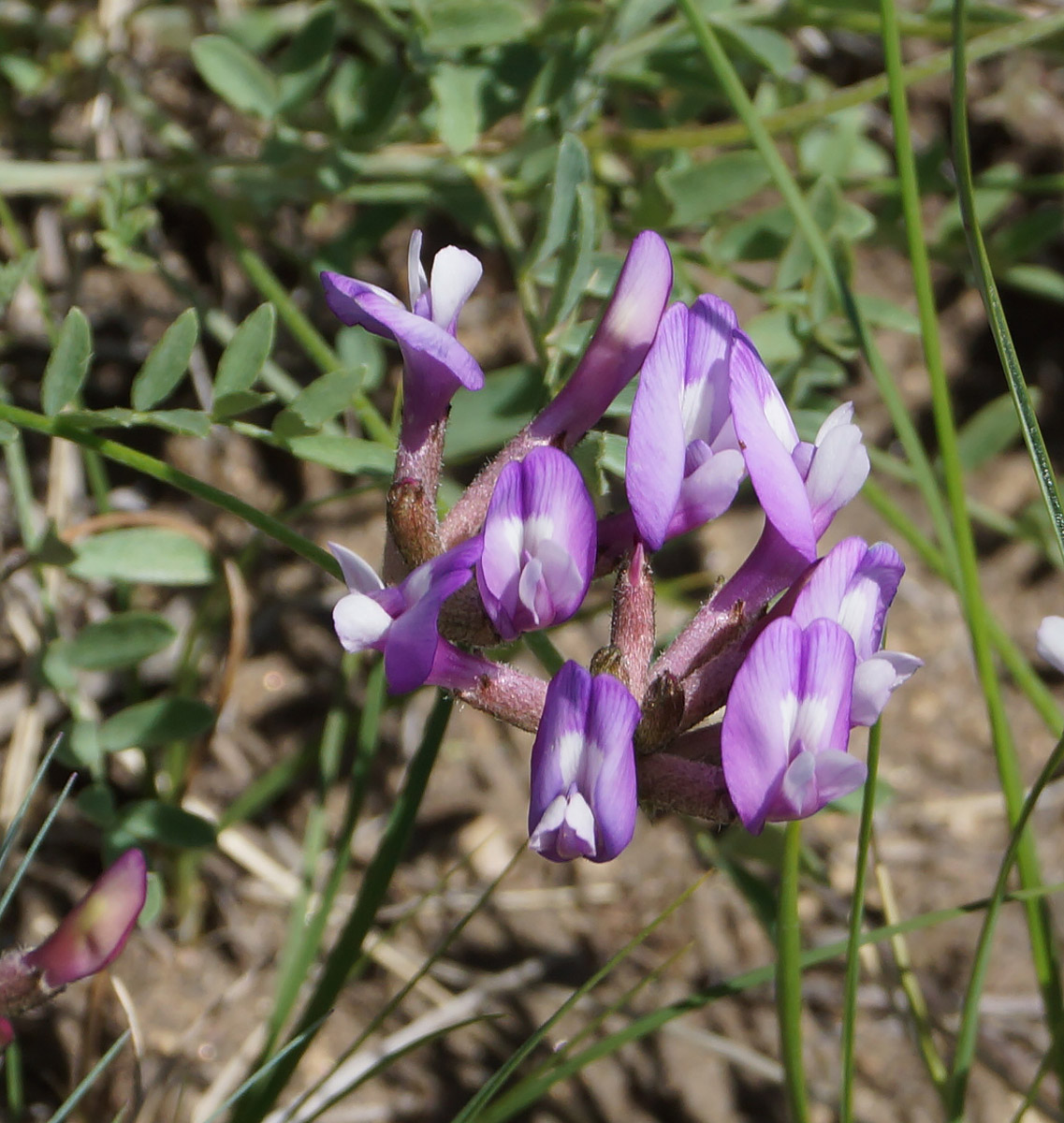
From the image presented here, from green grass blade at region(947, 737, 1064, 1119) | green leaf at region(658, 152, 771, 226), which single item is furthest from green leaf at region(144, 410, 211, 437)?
green grass blade at region(947, 737, 1064, 1119)

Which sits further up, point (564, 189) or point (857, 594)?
point (564, 189)

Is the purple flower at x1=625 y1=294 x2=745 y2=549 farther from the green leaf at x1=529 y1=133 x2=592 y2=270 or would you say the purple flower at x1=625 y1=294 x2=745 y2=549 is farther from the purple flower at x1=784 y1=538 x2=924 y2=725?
the green leaf at x1=529 y1=133 x2=592 y2=270

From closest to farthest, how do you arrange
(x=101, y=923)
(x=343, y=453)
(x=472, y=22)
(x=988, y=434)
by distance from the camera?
(x=101, y=923), (x=343, y=453), (x=472, y=22), (x=988, y=434)

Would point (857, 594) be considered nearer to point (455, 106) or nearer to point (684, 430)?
point (684, 430)

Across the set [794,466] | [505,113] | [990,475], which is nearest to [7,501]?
[505,113]

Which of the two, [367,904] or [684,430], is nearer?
[684,430]

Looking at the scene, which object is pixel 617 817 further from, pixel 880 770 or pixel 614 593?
pixel 880 770

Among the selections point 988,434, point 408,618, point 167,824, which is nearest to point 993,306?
point 408,618
